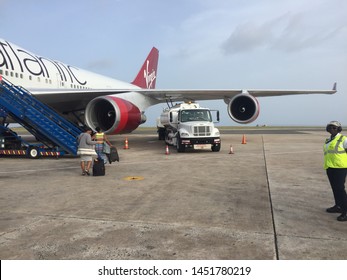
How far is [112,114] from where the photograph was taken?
13680 millimetres

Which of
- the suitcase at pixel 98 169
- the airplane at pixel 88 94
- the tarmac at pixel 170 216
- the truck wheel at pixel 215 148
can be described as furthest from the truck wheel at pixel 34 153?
the truck wheel at pixel 215 148

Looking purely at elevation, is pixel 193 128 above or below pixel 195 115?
below

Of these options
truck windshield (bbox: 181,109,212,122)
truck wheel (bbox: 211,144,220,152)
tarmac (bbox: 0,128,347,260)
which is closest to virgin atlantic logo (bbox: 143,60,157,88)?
truck windshield (bbox: 181,109,212,122)

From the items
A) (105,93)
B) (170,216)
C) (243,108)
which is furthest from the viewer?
(243,108)

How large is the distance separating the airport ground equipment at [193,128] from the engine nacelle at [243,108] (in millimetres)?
2016

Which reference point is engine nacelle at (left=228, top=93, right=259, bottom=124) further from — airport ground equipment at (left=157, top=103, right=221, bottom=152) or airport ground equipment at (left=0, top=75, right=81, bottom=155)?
airport ground equipment at (left=0, top=75, right=81, bottom=155)

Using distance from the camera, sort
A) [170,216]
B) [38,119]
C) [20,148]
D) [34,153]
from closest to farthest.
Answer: [170,216] < [38,119] < [34,153] < [20,148]

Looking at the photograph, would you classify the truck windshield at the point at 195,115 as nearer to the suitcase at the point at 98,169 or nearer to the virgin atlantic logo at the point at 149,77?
the suitcase at the point at 98,169

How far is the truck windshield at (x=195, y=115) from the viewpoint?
13.6 meters

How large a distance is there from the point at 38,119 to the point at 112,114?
3563mm

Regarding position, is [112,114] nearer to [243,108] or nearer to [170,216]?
[243,108]

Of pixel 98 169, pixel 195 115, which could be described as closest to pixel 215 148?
A: pixel 195 115

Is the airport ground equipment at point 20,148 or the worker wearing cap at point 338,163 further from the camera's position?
the airport ground equipment at point 20,148

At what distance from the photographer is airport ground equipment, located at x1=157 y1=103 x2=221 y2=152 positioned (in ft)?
41.3
